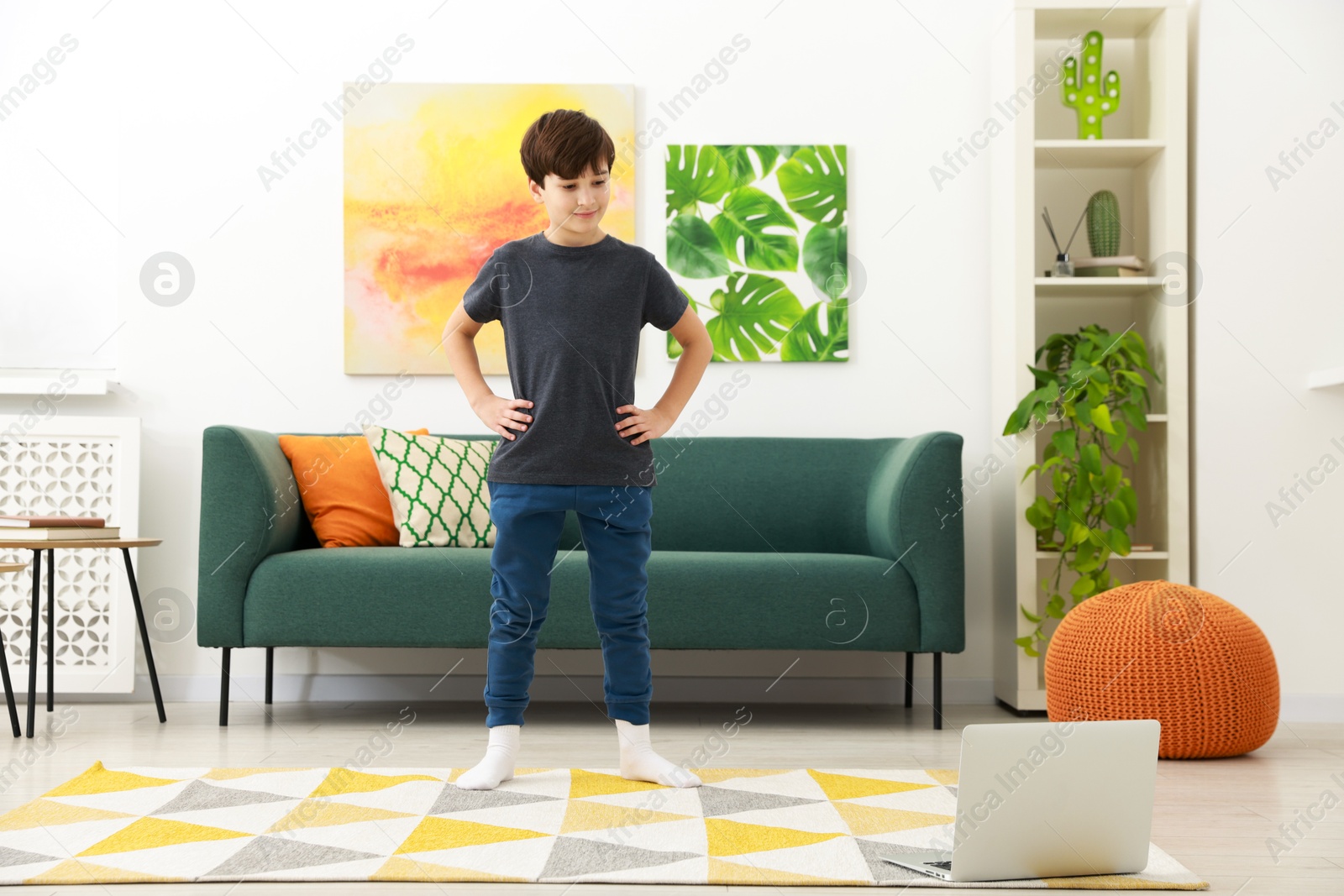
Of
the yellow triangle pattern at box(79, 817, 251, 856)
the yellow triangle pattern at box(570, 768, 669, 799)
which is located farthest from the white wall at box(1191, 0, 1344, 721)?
the yellow triangle pattern at box(79, 817, 251, 856)

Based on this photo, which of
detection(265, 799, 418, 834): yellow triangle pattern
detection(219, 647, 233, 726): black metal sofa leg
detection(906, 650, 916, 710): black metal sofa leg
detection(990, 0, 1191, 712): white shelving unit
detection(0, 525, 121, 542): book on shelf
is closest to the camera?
detection(265, 799, 418, 834): yellow triangle pattern

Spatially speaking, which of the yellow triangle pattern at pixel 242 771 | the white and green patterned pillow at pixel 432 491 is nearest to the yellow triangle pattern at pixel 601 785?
the yellow triangle pattern at pixel 242 771

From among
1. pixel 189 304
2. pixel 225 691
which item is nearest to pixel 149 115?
pixel 189 304

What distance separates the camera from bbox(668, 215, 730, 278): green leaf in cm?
304

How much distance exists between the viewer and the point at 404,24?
3084mm

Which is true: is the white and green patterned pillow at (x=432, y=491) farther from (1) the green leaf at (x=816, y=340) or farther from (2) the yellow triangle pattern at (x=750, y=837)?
(2) the yellow triangle pattern at (x=750, y=837)

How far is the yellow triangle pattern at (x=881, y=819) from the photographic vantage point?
60.9 inches

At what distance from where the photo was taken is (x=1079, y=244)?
3020 mm

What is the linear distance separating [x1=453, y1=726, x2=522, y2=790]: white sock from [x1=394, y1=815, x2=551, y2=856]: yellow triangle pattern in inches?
6.6

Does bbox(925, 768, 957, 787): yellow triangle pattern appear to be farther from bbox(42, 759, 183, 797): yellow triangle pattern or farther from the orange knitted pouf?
bbox(42, 759, 183, 797): yellow triangle pattern

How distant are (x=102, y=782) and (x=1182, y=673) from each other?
6.61ft

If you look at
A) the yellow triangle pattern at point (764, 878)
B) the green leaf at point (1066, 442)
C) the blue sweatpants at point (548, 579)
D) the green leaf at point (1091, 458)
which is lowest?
the yellow triangle pattern at point (764, 878)

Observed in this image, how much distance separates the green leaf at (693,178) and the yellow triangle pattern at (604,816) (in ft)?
6.11

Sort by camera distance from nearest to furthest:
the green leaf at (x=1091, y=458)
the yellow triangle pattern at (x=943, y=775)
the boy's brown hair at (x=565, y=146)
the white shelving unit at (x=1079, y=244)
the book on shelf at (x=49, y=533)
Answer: the boy's brown hair at (x=565, y=146)
the yellow triangle pattern at (x=943, y=775)
the book on shelf at (x=49, y=533)
the green leaf at (x=1091, y=458)
the white shelving unit at (x=1079, y=244)
